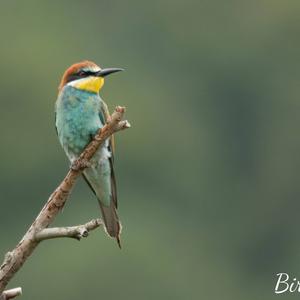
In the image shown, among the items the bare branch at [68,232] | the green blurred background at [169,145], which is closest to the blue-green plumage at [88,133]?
the bare branch at [68,232]

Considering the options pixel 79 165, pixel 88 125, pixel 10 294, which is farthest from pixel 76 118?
→ pixel 10 294

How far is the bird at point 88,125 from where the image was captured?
6.72 meters

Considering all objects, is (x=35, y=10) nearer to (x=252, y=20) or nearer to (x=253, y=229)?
(x=252, y=20)

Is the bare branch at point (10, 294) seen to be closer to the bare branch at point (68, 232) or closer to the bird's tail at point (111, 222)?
the bare branch at point (68, 232)

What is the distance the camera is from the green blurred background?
19.8m

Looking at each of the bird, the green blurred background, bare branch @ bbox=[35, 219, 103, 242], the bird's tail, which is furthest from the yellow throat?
the green blurred background

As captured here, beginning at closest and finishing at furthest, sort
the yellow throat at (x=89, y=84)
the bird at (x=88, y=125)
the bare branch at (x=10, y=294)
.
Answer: the bare branch at (x=10, y=294) → the bird at (x=88, y=125) → the yellow throat at (x=89, y=84)

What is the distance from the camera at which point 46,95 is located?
23.5 meters

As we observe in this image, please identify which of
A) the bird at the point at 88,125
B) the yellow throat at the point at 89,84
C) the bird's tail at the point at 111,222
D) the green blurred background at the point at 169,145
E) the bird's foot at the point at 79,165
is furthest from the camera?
the green blurred background at the point at 169,145

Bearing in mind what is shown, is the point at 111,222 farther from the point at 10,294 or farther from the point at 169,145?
the point at 169,145

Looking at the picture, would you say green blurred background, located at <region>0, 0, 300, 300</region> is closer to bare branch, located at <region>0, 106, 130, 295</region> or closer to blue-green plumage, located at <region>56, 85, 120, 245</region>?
blue-green plumage, located at <region>56, 85, 120, 245</region>

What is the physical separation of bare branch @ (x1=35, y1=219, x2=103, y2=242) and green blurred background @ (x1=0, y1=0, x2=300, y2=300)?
1239 cm

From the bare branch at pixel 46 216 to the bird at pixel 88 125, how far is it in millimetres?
622

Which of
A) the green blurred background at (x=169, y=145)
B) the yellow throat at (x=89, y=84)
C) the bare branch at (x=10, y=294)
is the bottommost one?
the green blurred background at (x=169, y=145)
